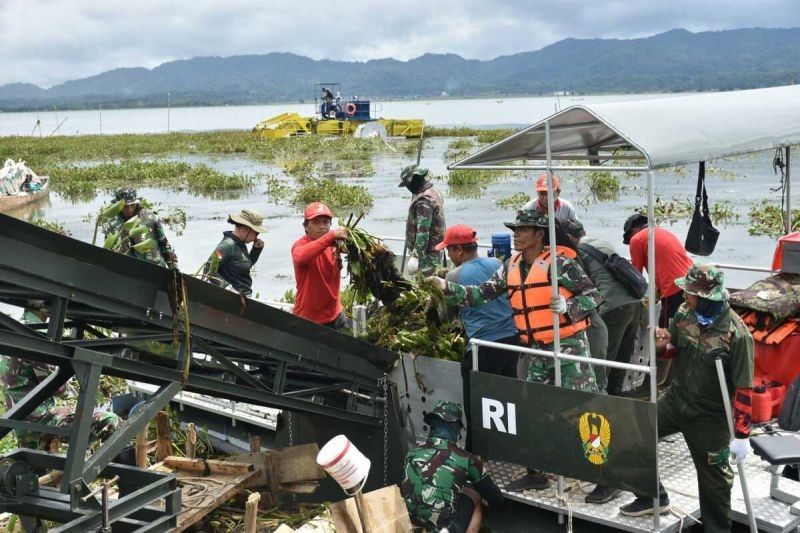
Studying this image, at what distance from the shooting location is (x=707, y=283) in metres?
5.46

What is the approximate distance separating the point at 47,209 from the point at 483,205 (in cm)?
1424

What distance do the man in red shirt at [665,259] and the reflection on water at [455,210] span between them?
5830mm

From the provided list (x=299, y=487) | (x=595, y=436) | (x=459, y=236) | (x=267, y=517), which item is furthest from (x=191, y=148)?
(x=595, y=436)

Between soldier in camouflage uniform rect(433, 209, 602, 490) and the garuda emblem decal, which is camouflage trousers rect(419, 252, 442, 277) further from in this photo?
the garuda emblem decal

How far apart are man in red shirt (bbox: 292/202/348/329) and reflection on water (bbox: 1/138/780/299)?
721cm

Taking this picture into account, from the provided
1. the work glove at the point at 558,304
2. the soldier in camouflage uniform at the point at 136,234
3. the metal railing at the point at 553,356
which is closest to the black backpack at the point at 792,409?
the metal railing at the point at 553,356

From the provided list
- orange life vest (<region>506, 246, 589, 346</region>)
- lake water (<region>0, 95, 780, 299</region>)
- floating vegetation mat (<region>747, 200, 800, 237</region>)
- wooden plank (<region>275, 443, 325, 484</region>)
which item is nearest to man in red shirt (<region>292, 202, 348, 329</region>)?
wooden plank (<region>275, 443, 325, 484</region>)

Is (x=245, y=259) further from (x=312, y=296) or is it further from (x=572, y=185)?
(x=572, y=185)

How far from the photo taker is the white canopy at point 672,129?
18.2 feet

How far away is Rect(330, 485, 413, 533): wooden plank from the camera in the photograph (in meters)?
5.30

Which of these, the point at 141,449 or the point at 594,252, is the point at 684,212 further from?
the point at 141,449

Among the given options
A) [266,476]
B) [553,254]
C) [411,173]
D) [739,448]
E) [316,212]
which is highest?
[411,173]

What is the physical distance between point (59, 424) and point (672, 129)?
16.2 feet

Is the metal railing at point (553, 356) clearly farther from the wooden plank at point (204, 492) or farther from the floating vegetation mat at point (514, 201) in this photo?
the floating vegetation mat at point (514, 201)
